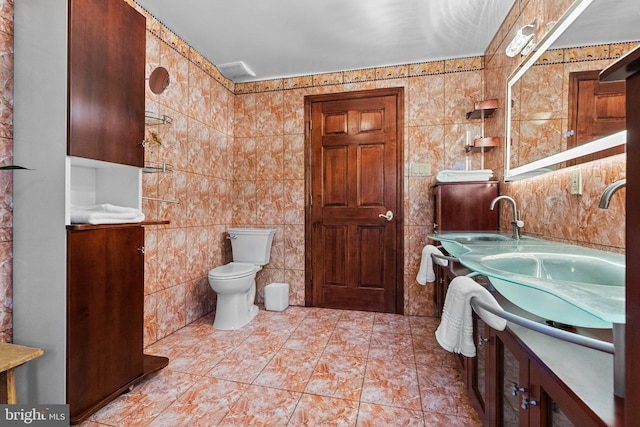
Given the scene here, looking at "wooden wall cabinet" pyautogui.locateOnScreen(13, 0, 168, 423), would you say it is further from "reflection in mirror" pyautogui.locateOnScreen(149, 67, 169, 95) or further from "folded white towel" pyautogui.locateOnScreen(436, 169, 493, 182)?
"folded white towel" pyautogui.locateOnScreen(436, 169, 493, 182)

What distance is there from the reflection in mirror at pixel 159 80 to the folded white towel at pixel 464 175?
2.21 meters

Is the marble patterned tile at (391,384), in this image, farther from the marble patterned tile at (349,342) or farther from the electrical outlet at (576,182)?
the electrical outlet at (576,182)

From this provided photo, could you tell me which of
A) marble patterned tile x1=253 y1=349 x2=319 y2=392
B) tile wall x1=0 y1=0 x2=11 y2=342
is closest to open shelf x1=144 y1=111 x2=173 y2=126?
tile wall x1=0 y1=0 x2=11 y2=342

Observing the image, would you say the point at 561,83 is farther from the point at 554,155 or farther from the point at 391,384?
the point at 391,384

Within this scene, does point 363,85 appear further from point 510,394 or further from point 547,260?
point 510,394

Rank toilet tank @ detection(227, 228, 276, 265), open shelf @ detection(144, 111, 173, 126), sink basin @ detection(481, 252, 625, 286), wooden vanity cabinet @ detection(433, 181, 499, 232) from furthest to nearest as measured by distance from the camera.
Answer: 1. toilet tank @ detection(227, 228, 276, 265)
2. wooden vanity cabinet @ detection(433, 181, 499, 232)
3. open shelf @ detection(144, 111, 173, 126)
4. sink basin @ detection(481, 252, 625, 286)

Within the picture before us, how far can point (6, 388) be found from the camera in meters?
1.14

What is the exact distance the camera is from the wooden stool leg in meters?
1.13

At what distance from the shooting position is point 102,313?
4.75 ft

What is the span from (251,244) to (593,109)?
2.58 meters

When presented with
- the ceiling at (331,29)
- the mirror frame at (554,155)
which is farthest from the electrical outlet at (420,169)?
the ceiling at (331,29)

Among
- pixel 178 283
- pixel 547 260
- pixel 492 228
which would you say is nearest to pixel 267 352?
pixel 178 283

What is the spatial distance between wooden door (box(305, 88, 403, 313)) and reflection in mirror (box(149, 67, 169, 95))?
1308mm

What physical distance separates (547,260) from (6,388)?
2070 millimetres
